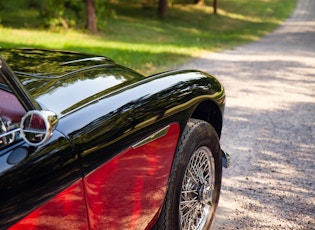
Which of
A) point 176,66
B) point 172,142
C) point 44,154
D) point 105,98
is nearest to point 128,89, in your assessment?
point 105,98

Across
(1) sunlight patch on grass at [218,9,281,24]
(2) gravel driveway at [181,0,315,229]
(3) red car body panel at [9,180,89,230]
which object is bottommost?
(1) sunlight patch on grass at [218,9,281,24]

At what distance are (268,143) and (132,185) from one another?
3356 millimetres

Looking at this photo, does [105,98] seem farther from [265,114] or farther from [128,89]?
[265,114]

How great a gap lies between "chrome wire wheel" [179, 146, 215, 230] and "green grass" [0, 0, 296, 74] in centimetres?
677

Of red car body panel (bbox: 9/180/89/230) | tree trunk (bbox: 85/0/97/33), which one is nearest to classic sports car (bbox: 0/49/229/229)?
red car body panel (bbox: 9/180/89/230)

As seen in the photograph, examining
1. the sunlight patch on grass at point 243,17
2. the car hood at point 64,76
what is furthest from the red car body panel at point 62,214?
the sunlight patch on grass at point 243,17

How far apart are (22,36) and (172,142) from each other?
50.3ft

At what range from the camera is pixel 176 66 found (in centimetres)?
1056

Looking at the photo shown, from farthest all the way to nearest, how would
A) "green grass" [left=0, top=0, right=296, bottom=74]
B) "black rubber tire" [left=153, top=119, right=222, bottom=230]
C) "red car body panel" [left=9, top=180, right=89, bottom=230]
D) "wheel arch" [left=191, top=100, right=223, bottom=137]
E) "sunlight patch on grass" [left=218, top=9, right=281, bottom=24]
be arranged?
"sunlight patch on grass" [left=218, top=9, right=281, bottom=24] → "green grass" [left=0, top=0, right=296, bottom=74] → "wheel arch" [left=191, top=100, right=223, bottom=137] → "black rubber tire" [left=153, top=119, right=222, bottom=230] → "red car body panel" [left=9, top=180, right=89, bottom=230]

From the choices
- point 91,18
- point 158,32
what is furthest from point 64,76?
point 158,32

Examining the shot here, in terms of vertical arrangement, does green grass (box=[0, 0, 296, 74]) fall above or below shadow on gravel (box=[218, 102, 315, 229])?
below

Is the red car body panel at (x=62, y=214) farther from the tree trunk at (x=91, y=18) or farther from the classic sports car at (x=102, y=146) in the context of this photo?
the tree trunk at (x=91, y=18)

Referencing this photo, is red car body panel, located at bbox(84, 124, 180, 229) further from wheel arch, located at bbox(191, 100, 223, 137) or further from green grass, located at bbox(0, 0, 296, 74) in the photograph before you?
green grass, located at bbox(0, 0, 296, 74)

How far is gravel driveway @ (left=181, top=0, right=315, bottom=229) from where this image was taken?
3514mm
